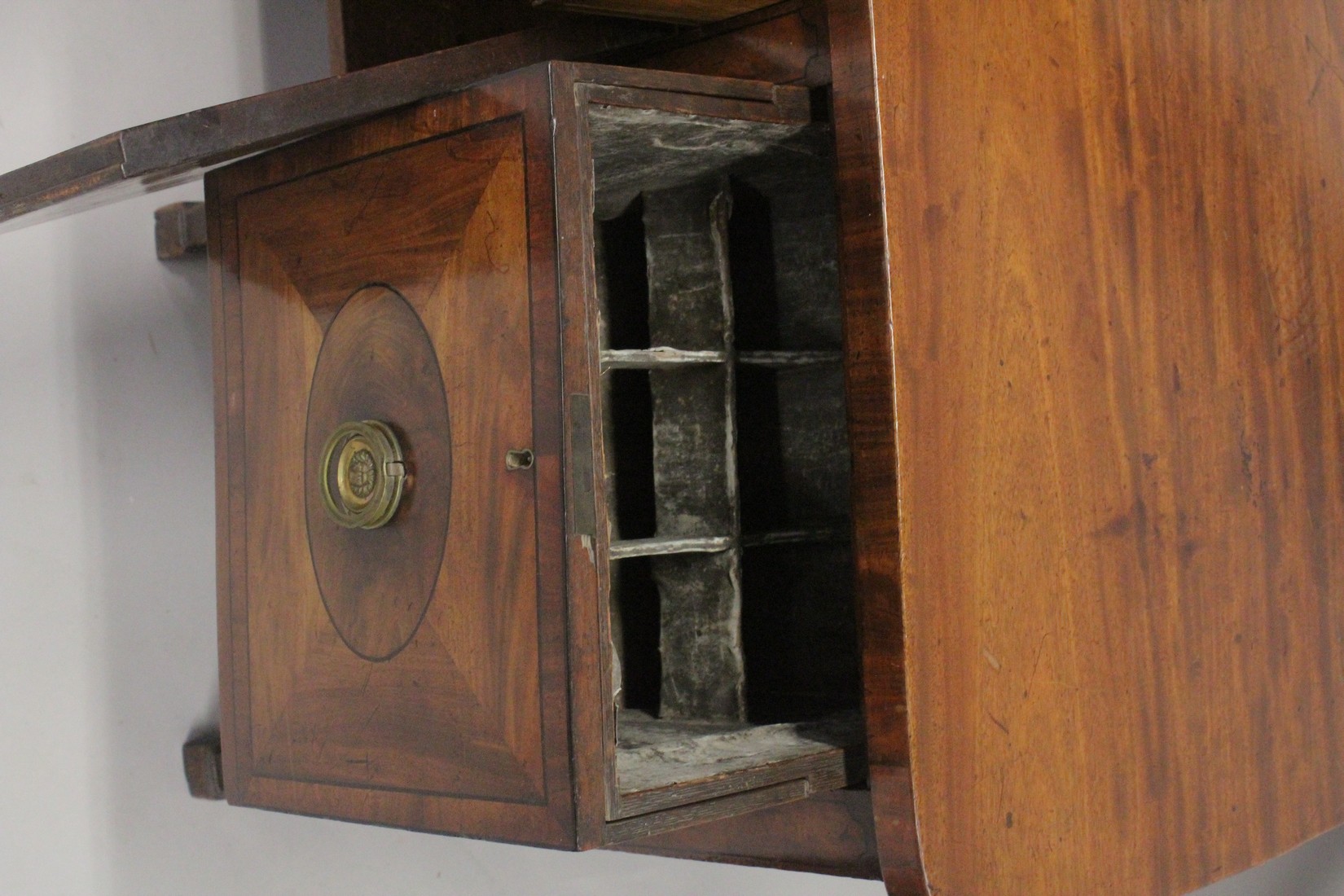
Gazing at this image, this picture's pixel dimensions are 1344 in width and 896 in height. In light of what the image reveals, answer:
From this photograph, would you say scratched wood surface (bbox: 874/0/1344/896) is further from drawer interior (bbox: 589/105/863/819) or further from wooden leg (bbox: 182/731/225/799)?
wooden leg (bbox: 182/731/225/799)

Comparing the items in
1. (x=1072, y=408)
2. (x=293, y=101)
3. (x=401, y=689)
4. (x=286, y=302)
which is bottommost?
(x=401, y=689)

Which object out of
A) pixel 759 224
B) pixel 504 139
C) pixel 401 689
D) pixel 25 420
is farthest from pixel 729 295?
pixel 25 420

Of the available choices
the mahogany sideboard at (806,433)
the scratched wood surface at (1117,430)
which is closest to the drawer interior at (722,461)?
the mahogany sideboard at (806,433)

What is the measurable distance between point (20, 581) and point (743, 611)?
57 centimetres

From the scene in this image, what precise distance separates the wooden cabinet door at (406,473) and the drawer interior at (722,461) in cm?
6

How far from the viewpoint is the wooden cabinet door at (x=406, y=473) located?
883 millimetres

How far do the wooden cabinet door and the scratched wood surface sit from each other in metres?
0.23

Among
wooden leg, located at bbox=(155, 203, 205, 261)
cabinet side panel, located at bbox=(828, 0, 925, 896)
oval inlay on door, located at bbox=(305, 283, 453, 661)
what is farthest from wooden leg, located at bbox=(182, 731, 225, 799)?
cabinet side panel, located at bbox=(828, 0, 925, 896)

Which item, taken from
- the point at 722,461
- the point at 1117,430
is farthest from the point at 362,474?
the point at 1117,430

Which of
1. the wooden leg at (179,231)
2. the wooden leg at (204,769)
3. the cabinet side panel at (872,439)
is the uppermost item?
the wooden leg at (179,231)

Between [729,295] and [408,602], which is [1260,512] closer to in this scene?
[729,295]

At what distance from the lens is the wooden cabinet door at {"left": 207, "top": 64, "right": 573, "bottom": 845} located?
0.88 metres

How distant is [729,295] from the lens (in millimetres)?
1095

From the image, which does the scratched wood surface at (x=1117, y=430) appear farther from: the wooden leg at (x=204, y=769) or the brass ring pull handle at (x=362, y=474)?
the wooden leg at (x=204, y=769)
